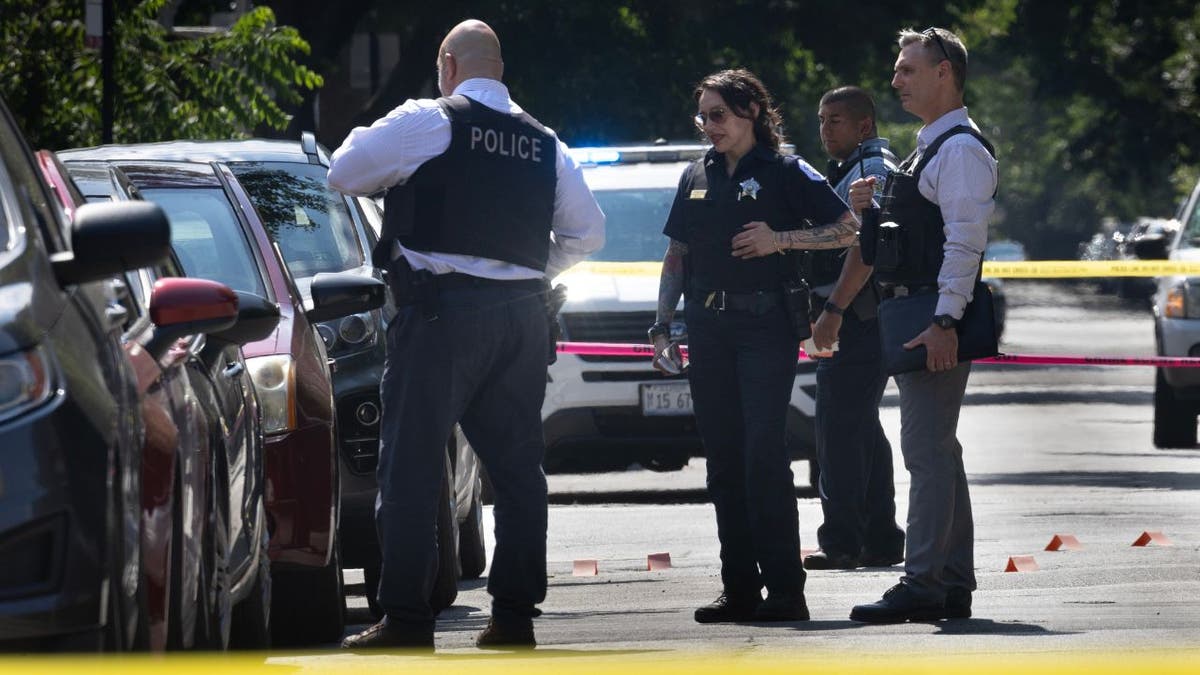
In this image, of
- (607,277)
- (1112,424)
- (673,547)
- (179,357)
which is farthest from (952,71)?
(1112,424)

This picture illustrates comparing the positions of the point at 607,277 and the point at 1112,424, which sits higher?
the point at 607,277

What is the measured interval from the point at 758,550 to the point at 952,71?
62.0 inches

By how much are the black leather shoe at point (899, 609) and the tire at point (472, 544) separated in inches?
117

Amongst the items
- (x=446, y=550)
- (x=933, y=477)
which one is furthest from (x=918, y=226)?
(x=446, y=550)

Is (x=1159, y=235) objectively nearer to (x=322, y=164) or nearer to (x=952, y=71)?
(x=322, y=164)

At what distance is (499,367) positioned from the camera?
24.2 feet

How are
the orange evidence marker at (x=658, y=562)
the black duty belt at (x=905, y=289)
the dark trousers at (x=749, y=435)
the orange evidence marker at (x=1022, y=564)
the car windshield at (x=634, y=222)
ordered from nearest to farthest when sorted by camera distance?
the black duty belt at (x=905, y=289) → the dark trousers at (x=749, y=435) → the orange evidence marker at (x=1022, y=564) → the orange evidence marker at (x=658, y=562) → the car windshield at (x=634, y=222)

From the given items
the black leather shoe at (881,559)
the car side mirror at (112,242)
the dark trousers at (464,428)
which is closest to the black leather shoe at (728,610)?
the dark trousers at (464,428)

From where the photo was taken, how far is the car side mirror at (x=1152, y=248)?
16.9 m

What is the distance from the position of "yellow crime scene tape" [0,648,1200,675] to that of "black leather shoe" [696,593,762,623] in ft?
2.26

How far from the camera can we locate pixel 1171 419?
17250mm

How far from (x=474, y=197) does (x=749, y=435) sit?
4.42 ft

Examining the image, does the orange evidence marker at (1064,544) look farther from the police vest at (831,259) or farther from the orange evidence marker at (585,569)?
the orange evidence marker at (585,569)

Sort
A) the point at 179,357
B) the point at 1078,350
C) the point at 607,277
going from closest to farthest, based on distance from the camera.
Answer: the point at 179,357, the point at 607,277, the point at 1078,350
